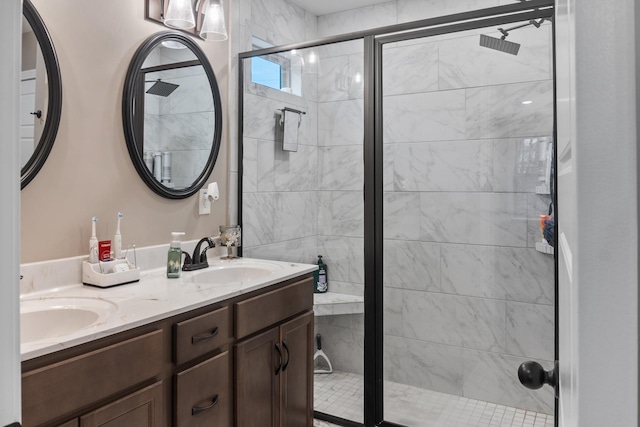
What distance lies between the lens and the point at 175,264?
2020 millimetres

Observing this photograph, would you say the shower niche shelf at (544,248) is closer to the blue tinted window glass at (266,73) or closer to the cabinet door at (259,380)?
the cabinet door at (259,380)

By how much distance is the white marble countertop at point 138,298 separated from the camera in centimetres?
118

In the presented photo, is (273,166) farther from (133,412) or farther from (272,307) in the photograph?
(133,412)

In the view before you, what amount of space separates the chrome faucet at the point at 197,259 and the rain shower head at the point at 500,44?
1.70 metres

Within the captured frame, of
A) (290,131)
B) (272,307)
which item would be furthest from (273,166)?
(272,307)

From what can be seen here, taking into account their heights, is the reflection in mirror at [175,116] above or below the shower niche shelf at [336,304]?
above

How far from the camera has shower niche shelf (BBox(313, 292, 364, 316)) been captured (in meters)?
2.63

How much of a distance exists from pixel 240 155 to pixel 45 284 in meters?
1.31

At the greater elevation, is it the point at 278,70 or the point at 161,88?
the point at 278,70

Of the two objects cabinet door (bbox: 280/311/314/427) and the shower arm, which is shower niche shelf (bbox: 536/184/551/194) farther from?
cabinet door (bbox: 280/311/314/427)

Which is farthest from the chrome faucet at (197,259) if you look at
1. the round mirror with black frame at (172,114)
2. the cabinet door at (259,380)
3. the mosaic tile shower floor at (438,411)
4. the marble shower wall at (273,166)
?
the mosaic tile shower floor at (438,411)

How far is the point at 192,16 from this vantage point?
2156mm

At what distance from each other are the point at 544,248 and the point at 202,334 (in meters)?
1.67

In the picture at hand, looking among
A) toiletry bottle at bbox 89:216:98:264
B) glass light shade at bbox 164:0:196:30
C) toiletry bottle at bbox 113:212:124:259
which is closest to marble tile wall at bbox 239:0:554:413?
glass light shade at bbox 164:0:196:30
